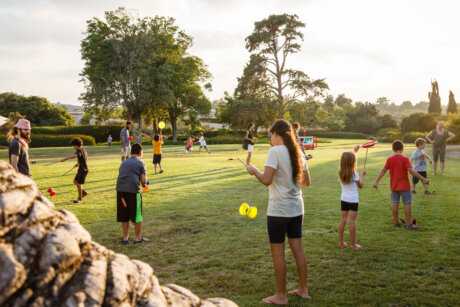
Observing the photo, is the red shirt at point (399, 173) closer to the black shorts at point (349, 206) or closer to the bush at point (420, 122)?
the black shorts at point (349, 206)

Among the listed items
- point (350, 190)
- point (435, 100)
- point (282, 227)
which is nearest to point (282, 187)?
point (282, 227)

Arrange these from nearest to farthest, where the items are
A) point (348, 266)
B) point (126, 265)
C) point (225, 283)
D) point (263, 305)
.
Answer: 1. point (126, 265)
2. point (263, 305)
3. point (225, 283)
4. point (348, 266)

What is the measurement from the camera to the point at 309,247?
253 inches

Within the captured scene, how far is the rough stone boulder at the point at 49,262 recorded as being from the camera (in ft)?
5.24

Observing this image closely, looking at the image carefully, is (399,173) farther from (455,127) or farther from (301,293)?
(455,127)

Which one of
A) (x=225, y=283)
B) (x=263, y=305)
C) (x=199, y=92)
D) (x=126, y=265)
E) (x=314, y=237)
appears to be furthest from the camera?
(x=199, y=92)

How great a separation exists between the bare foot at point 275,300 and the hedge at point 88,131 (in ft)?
195

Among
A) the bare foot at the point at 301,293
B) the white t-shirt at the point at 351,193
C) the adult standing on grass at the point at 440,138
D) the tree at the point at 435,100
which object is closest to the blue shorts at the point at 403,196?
the white t-shirt at the point at 351,193

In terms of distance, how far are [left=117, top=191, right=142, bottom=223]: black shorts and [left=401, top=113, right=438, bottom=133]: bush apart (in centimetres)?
7248

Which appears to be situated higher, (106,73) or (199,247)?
(106,73)

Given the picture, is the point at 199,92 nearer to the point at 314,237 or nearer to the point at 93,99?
the point at 93,99

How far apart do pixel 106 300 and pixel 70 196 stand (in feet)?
35.0

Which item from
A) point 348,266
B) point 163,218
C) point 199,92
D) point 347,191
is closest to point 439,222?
point 347,191

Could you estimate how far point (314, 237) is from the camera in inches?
275
